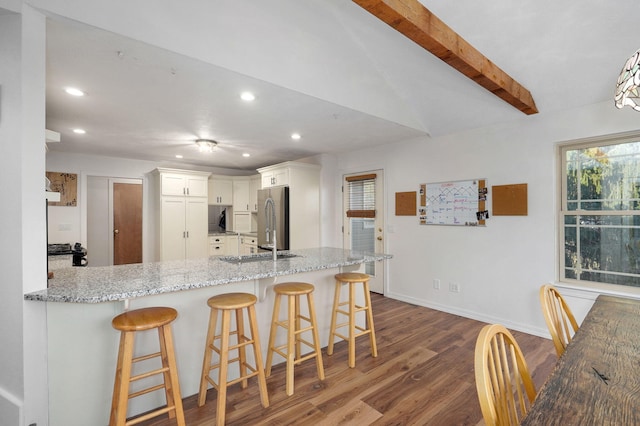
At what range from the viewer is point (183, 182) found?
5398mm

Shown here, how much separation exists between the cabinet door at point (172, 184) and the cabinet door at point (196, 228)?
0.77 feet

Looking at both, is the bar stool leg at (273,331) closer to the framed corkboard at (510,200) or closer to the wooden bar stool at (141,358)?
the wooden bar stool at (141,358)

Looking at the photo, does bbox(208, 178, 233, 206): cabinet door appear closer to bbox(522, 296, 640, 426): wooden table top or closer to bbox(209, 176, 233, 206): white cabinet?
bbox(209, 176, 233, 206): white cabinet

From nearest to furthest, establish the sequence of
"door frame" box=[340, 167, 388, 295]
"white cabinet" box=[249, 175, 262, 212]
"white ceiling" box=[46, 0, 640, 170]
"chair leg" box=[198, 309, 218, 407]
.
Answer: "chair leg" box=[198, 309, 218, 407] < "white ceiling" box=[46, 0, 640, 170] < "door frame" box=[340, 167, 388, 295] < "white cabinet" box=[249, 175, 262, 212]

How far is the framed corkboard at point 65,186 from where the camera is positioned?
185 inches

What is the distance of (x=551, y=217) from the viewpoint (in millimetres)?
3074

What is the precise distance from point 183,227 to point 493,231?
15.7 feet

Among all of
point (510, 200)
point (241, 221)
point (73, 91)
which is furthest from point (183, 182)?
point (510, 200)

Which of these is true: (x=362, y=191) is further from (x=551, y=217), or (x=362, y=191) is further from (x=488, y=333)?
(x=488, y=333)

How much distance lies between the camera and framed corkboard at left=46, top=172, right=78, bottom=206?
4.71 meters

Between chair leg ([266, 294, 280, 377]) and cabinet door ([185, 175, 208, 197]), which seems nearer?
chair leg ([266, 294, 280, 377])

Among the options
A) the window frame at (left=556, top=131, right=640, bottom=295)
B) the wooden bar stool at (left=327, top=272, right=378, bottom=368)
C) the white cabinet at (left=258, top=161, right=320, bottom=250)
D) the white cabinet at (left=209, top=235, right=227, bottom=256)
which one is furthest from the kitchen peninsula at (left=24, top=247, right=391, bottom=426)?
the white cabinet at (left=209, top=235, right=227, bottom=256)

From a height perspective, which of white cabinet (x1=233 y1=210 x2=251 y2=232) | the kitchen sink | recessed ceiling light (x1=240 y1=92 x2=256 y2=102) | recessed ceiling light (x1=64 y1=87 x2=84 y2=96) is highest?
recessed ceiling light (x1=64 y1=87 x2=84 y2=96)

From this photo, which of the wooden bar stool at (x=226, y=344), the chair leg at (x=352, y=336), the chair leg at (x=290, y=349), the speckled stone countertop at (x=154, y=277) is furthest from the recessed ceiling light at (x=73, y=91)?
the chair leg at (x=352, y=336)
